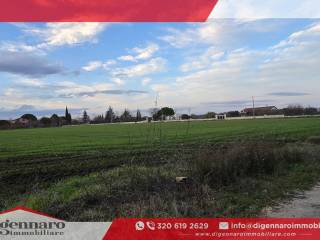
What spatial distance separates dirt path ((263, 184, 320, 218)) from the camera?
616 centimetres

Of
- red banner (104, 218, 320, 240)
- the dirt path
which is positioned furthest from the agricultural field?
red banner (104, 218, 320, 240)

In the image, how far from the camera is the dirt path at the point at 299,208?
6.16 metres

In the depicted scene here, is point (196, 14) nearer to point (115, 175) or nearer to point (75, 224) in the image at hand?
point (75, 224)

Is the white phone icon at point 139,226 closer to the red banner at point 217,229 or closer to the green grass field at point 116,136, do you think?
the red banner at point 217,229

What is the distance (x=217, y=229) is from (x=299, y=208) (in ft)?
10.5

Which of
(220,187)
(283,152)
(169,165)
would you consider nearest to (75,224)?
(220,187)

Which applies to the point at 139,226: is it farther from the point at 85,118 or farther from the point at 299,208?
the point at 299,208

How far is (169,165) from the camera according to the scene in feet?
31.2

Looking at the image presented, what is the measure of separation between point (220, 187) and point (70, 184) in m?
3.40

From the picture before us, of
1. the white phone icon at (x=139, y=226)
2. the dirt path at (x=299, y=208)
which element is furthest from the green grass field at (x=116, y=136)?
the white phone icon at (x=139, y=226)

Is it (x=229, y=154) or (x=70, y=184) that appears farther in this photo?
(x=229, y=154)

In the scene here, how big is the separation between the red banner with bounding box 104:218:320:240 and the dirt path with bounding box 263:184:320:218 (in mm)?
2056

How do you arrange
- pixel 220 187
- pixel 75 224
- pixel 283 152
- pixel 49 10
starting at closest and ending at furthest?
pixel 49 10, pixel 75 224, pixel 220 187, pixel 283 152

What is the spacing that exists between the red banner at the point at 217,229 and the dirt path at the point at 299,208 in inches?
80.9
